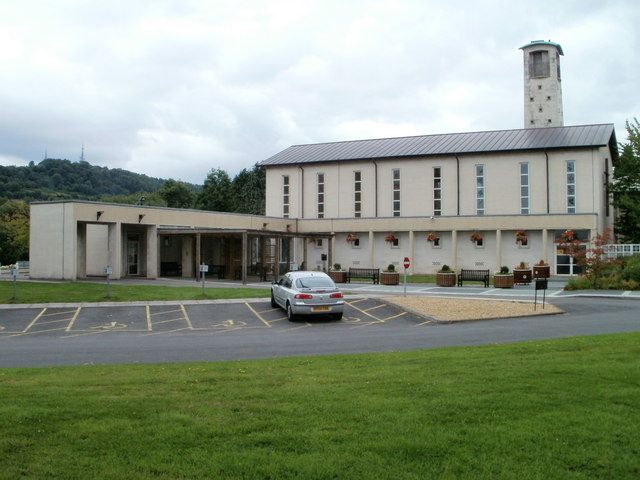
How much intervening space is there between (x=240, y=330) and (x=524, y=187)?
111ft

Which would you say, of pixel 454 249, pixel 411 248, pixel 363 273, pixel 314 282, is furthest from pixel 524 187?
pixel 314 282

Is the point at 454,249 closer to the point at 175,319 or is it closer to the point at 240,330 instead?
the point at 175,319

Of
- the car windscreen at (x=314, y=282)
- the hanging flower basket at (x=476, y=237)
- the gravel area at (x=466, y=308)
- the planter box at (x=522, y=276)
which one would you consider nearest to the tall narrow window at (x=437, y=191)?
the hanging flower basket at (x=476, y=237)

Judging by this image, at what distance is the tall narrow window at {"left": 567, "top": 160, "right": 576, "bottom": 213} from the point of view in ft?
146

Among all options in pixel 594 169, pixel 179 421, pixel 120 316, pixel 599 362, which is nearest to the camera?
pixel 179 421

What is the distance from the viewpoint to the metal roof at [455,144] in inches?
1788

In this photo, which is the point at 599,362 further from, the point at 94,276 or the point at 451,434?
the point at 94,276

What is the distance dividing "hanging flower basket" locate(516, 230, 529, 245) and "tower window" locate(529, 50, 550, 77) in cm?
2891

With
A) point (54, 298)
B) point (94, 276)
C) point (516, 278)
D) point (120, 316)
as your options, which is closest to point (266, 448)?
point (120, 316)

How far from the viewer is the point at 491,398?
692 cm

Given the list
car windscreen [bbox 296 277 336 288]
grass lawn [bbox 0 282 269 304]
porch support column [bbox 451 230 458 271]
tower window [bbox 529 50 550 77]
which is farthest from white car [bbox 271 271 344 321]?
tower window [bbox 529 50 550 77]

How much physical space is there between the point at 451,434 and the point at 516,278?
31578 mm

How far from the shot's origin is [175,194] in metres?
88.4

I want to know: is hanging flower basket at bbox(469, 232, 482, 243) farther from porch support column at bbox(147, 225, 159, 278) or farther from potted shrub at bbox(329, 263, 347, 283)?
porch support column at bbox(147, 225, 159, 278)
